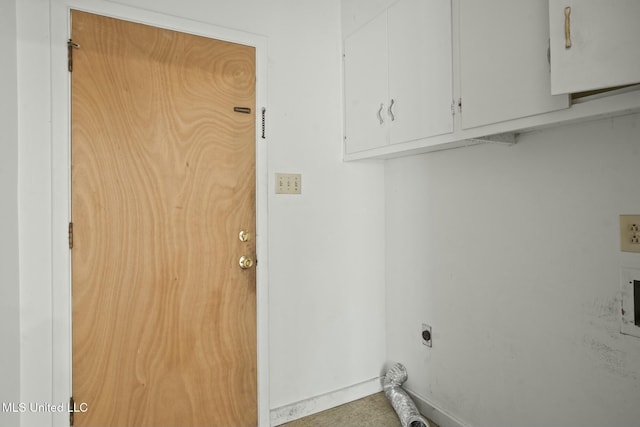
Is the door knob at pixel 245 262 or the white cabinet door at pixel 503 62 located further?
the door knob at pixel 245 262

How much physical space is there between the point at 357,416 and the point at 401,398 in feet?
0.91

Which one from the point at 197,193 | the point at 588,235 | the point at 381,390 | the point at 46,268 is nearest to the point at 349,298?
the point at 381,390

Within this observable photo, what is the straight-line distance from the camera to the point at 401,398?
1.98 meters

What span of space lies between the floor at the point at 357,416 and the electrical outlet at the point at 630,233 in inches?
Answer: 53.1

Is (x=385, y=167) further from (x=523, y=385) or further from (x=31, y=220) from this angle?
(x=31, y=220)

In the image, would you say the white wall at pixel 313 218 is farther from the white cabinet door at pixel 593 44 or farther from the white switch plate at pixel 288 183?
the white cabinet door at pixel 593 44

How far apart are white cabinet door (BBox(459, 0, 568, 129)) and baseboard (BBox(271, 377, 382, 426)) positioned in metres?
1.70

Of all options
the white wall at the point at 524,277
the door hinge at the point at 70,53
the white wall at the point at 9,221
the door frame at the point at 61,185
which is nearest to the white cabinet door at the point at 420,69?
the white wall at the point at 524,277

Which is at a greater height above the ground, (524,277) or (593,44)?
(593,44)

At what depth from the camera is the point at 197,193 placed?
5.74ft

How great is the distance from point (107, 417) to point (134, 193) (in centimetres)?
102

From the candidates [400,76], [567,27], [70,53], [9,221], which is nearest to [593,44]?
[567,27]

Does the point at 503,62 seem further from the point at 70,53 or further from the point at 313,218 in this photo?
the point at 70,53

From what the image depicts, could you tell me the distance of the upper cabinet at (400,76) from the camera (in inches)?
60.9
